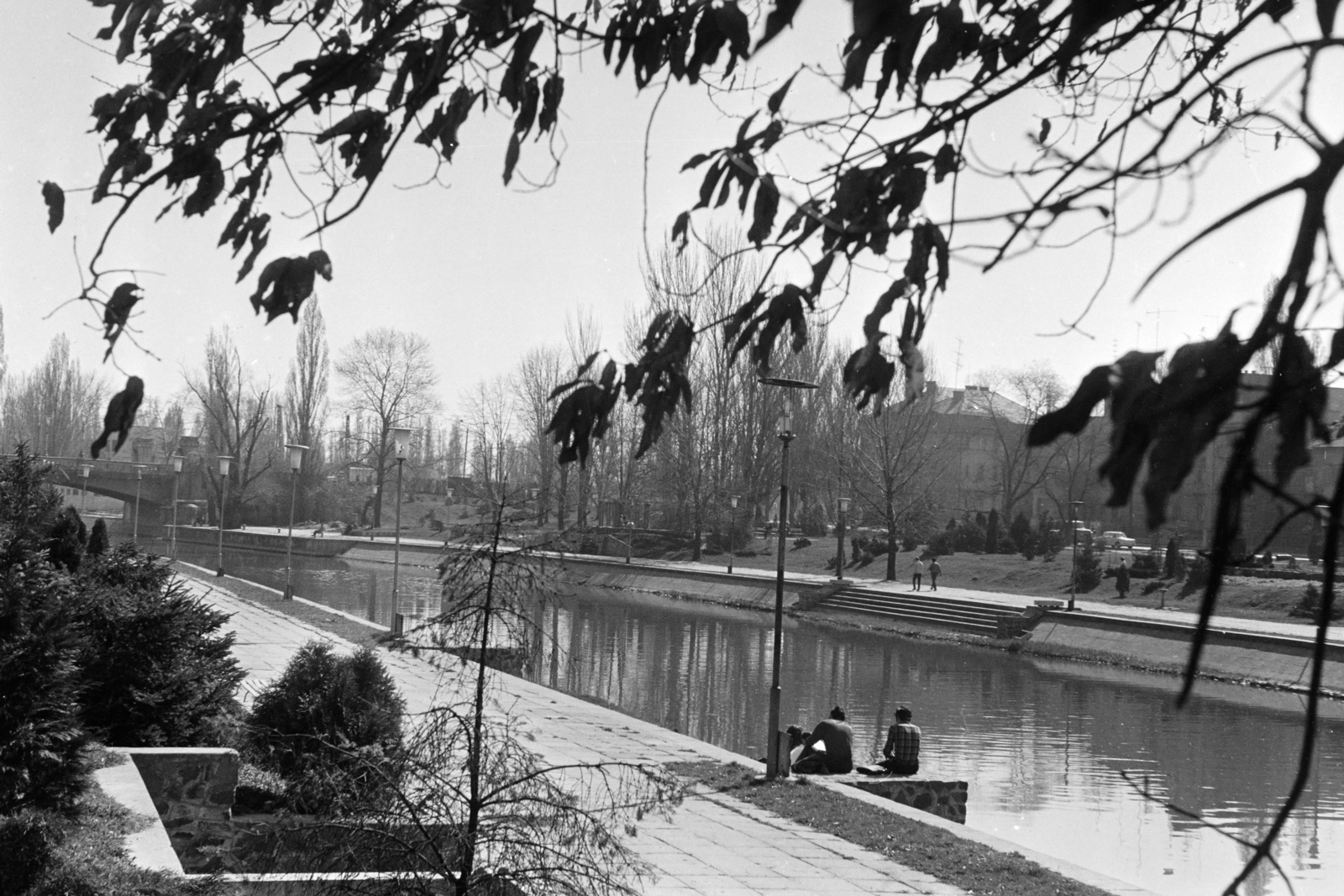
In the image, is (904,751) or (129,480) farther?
(129,480)

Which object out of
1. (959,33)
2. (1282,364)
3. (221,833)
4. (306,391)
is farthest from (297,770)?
(306,391)

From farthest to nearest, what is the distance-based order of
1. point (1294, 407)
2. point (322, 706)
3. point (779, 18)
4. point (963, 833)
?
point (963, 833) → point (322, 706) → point (779, 18) → point (1294, 407)

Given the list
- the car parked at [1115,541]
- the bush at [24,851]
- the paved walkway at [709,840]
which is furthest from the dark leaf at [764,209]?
the car parked at [1115,541]

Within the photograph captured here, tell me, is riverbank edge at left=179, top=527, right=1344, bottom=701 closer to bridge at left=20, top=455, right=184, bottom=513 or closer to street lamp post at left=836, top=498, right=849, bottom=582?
street lamp post at left=836, top=498, right=849, bottom=582

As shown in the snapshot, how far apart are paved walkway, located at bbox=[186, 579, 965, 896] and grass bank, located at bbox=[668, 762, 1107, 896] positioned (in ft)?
0.50

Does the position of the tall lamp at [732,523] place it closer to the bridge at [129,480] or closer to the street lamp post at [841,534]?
the street lamp post at [841,534]

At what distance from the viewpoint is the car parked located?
4561cm

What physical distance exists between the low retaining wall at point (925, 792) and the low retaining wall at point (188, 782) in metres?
6.32

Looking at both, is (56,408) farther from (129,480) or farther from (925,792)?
(925,792)

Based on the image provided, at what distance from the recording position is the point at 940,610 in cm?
3538

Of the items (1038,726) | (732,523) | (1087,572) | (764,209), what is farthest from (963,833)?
(732,523)

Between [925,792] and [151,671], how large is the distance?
7.09 meters

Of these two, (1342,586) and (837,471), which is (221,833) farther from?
(837,471)

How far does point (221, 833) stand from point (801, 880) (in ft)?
11.3
